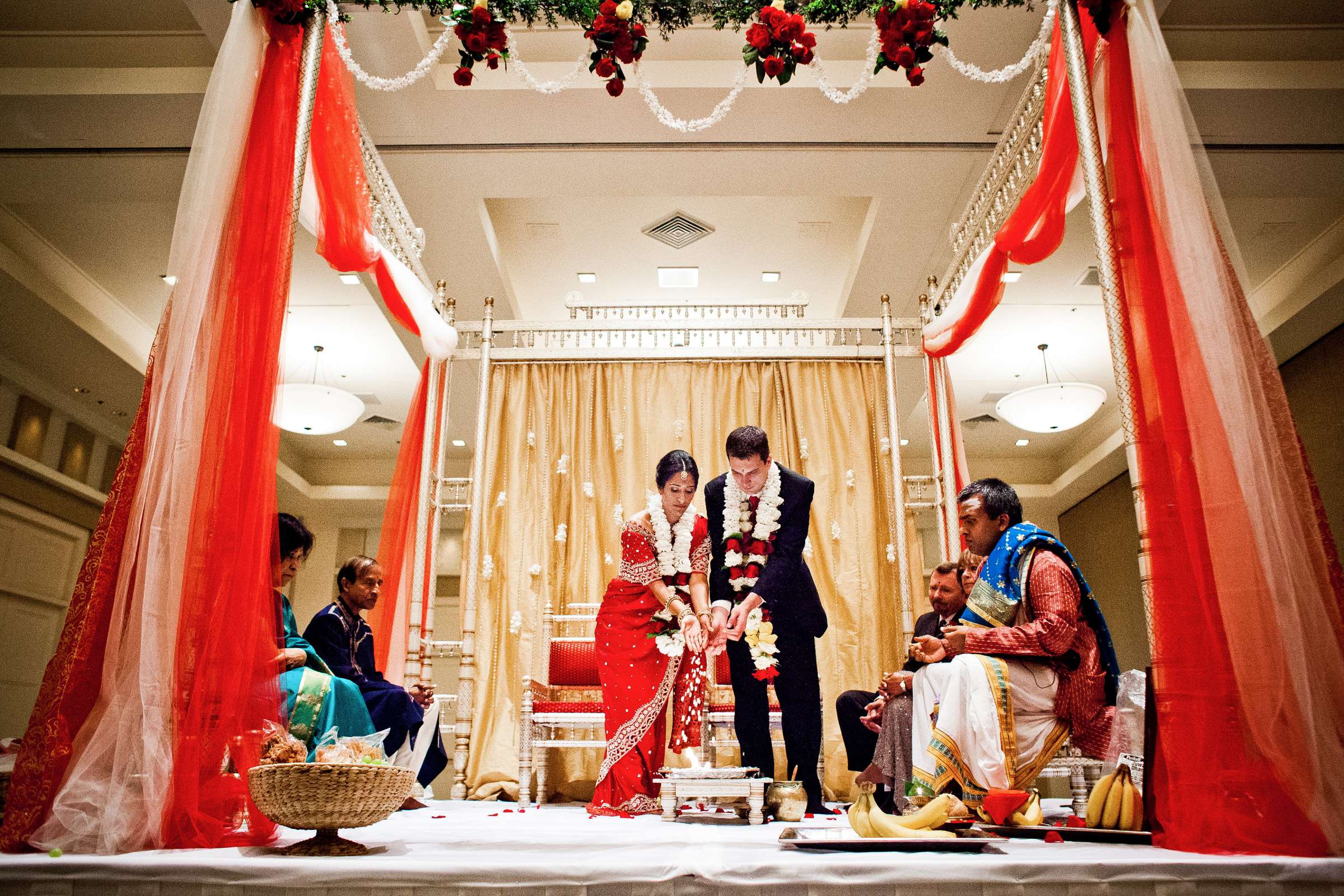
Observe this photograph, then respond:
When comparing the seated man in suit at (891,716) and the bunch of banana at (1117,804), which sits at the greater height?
the seated man in suit at (891,716)

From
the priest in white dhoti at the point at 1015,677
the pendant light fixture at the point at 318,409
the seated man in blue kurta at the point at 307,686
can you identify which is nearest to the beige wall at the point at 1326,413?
the priest in white dhoti at the point at 1015,677

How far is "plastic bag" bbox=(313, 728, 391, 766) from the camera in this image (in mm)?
2150

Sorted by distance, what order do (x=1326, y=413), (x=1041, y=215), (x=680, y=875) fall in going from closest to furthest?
1. (x=680, y=875)
2. (x=1041, y=215)
3. (x=1326, y=413)

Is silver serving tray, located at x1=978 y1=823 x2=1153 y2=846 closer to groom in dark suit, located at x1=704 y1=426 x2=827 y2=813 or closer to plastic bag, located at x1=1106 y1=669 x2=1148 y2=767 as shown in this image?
plastic bag, located at x1=1106 y1=669 x2=1148 y2=767

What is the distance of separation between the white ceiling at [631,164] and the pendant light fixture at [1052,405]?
0.76 metres

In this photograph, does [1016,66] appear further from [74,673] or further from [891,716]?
[74,673]

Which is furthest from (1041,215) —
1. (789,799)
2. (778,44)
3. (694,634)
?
(789,799)

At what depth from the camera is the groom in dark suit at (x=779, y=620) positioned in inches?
135

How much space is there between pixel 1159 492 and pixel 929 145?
356 centimetres

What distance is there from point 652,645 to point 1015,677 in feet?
5.20

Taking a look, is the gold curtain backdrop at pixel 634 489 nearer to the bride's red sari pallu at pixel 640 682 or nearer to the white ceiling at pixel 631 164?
the white ceiling at pixel 631 164

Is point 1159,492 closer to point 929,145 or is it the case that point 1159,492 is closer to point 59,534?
point 929,145

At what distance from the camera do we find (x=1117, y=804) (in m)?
2.40

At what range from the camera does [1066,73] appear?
299 centimetres
